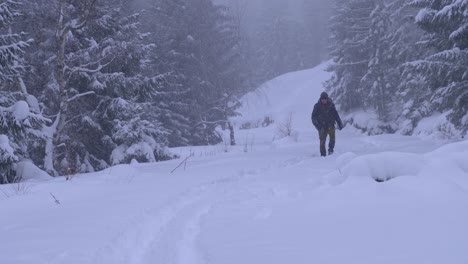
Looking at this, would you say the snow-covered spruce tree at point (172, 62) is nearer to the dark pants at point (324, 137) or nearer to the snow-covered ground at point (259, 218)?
the dark pants at point (324, 137)

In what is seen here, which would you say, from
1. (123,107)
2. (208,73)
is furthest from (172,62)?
(123,107)

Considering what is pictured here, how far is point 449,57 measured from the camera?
12609 mm

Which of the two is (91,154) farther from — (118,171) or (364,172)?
(364,172)

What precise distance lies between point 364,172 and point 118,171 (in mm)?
5502

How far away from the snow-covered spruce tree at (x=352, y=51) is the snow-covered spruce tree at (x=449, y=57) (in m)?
13.1

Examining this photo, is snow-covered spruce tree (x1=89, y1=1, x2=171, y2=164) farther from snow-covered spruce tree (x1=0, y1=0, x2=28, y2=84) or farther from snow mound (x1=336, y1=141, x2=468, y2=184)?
snow mound (x1=336, y1=141, x2=468, y2=184)

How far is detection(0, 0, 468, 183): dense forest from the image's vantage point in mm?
12227

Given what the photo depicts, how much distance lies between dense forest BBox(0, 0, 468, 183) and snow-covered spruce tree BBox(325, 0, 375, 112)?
0.08 metres

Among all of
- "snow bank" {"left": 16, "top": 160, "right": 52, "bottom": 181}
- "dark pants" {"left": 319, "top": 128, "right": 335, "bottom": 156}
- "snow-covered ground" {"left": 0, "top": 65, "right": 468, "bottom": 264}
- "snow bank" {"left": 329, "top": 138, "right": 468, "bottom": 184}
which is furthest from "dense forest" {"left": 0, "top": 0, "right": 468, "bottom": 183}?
→ "snow bank" {"left": 329, "top": 138, "right": 468, "bottom": 184}

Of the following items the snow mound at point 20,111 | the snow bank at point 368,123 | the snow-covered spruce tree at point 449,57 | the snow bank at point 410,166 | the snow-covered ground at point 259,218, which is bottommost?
the snow-covered ground at point 259,218

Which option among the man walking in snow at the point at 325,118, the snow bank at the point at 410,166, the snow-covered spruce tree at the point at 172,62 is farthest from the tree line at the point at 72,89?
the snow bank at the point at 410,166

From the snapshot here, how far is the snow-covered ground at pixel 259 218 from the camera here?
386 cm

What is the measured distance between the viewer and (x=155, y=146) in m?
15.7

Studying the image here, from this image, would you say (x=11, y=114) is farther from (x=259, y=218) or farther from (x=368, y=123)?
(x=368, y=123)
